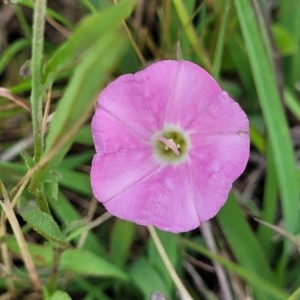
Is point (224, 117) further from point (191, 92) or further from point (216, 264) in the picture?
point (216, 264)

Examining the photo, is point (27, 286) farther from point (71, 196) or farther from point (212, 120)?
point (212, 120)

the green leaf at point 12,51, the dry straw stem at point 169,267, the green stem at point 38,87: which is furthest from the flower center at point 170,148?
the green leaf at point 12,51

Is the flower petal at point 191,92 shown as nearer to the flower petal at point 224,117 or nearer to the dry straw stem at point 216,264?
the flower petal at point 224,117

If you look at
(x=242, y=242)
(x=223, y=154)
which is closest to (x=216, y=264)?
(x=242, y=242)

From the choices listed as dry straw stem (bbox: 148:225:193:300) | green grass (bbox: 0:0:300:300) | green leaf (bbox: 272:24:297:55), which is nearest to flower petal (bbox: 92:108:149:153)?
green grass (bbox: 0:0:300:300)

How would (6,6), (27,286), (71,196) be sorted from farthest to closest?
(6,6)
(71,196)
(27,286)

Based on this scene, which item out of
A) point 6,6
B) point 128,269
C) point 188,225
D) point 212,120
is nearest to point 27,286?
point 128,269
